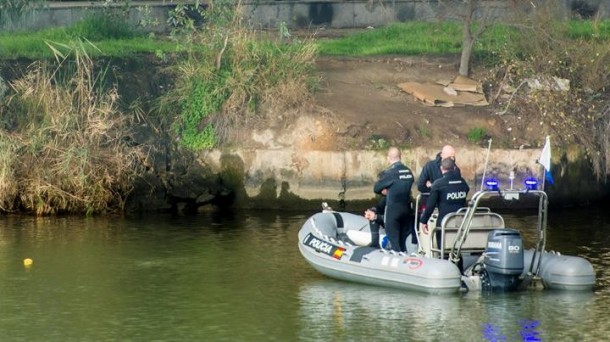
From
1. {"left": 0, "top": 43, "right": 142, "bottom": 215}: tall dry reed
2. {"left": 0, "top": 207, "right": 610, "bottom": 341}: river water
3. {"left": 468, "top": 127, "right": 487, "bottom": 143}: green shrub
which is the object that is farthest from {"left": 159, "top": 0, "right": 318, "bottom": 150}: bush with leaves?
{"left": 0, "top": 207, "right": 610, "bottom": 341}: river water

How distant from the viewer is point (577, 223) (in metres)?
25.8

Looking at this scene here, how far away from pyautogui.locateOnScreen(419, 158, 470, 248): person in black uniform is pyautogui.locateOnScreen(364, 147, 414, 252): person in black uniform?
2.34 feet

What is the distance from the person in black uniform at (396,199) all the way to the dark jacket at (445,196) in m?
0.74

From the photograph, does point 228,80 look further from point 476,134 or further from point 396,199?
point 396,199

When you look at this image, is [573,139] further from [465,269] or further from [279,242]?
A: [465,269]

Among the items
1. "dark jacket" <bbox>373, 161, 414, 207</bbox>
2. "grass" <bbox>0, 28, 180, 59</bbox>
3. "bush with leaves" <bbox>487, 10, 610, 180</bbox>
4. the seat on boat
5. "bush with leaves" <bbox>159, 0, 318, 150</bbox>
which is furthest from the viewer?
"grass" <bbox>0, 28, 180, 59</bbox>

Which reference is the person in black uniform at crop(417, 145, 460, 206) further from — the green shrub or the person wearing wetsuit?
the green shrub

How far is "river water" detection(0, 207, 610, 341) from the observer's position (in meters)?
17.4

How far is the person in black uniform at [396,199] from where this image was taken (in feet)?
65.7

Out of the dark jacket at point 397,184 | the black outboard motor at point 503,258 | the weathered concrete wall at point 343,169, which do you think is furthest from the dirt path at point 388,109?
the black outboard motor at point 503,258

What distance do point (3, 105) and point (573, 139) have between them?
33.5 ft

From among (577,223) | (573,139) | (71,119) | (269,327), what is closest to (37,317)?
(269,327)

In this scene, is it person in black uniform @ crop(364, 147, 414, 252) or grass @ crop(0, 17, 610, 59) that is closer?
person in black uniform @ crop(364, 147, 414, 252)

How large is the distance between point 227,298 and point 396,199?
2.57 metres
